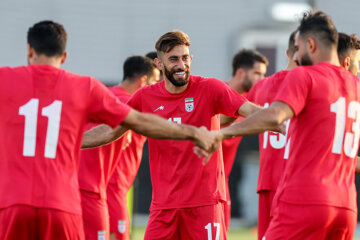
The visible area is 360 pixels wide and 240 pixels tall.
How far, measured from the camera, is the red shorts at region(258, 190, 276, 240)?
26.9 feet

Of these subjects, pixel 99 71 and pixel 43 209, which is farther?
pixel 99 71

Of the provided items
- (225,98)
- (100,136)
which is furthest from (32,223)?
(225,98)

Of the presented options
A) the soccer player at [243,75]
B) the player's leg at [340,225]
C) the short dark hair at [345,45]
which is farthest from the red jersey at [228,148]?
the player's leg at [340,225]

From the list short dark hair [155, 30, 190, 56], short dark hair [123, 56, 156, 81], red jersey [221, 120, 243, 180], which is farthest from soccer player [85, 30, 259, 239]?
red jersey [221, 120, 243, 180]

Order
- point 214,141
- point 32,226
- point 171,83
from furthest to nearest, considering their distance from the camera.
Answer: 1. point 171,83
2. point 214,141
3. point 32,226

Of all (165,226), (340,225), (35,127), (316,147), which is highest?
(35,127)

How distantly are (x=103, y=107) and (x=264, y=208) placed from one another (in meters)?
3.20

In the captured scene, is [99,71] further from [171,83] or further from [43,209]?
[43,209]

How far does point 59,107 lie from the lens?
5535 millimetres

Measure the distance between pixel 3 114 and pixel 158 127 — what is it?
1208mm

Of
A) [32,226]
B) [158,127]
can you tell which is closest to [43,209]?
[32,226]

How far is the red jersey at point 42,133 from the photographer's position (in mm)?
5430

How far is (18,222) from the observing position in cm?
538

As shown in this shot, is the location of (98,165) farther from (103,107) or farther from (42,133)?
Answer: (42,133)
